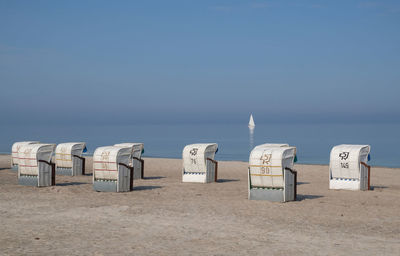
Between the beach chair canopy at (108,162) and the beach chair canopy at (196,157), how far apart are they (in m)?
4.39

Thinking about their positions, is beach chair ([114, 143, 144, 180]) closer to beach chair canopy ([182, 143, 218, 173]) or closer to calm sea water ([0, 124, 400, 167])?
beach chair canopy ([182, 143, 218, 173])

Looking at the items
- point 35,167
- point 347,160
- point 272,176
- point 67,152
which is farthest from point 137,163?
point 347,160

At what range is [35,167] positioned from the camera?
74.2ft

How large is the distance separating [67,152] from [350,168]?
1509 centimetres

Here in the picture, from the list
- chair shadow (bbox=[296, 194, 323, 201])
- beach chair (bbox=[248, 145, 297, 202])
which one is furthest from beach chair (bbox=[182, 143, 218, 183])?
beach chair (bbox=[248, 145, 297, 202])

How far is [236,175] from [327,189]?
311 inches

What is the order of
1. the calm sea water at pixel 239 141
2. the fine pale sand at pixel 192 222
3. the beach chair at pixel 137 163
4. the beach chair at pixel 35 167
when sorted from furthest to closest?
the calm sea water at pixel 239 141, the beach chair at pixel 137 163, the beach chair at pixel 35 167, the fine pale sand at pixel 192 222

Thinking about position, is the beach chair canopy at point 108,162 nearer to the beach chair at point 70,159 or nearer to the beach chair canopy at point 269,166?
the beach chair canopy at point 269,166

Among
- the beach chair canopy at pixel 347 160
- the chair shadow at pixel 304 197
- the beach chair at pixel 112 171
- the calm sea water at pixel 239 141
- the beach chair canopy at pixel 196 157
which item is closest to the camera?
the chair shadow at pixel 304 197

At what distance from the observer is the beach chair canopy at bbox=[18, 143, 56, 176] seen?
22.6 m

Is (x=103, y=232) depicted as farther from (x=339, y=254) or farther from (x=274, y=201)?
(x=274, y=201)

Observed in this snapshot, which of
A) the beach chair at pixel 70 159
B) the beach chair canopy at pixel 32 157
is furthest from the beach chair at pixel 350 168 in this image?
the beach chair at pixel 70 159

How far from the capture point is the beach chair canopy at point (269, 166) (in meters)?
18.2

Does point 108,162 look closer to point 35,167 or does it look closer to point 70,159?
point 35,167
